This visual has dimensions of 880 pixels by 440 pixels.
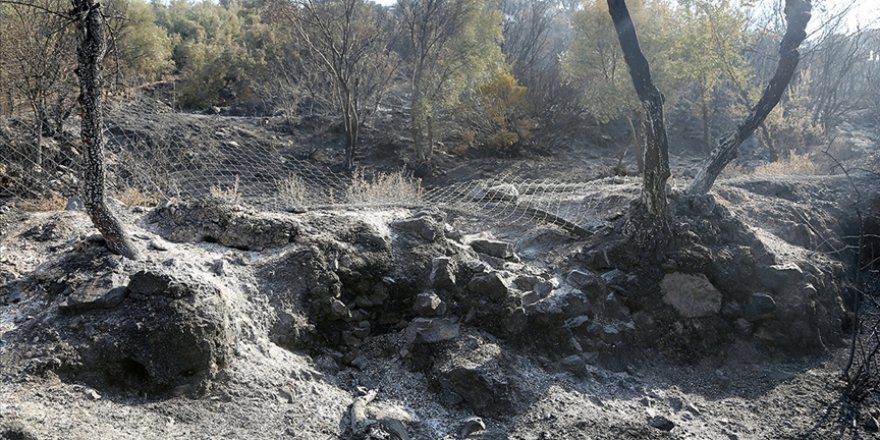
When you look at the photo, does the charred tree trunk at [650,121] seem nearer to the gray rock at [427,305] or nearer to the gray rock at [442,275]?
the gray rock at [442,275]

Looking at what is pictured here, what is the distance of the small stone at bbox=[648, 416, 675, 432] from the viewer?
4.05 meters

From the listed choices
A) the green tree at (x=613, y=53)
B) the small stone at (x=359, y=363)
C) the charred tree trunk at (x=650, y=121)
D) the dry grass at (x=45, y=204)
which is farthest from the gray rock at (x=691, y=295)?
the green tree at (x=613, y=53)

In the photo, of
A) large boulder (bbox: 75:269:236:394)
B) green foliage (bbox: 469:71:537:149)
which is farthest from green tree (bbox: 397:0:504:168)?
large boulder (bbox: 75:269:236:394)

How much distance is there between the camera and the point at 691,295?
5273 mm

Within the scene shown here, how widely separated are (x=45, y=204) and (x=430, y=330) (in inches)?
120

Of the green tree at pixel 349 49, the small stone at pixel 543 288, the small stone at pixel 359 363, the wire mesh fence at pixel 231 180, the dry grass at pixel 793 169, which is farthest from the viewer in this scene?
the green tree at pixel 349 49

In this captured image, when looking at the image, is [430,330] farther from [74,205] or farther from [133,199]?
[133,199]

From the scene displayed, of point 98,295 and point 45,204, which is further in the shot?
point 45,204

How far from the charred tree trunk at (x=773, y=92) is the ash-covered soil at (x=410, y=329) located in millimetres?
399

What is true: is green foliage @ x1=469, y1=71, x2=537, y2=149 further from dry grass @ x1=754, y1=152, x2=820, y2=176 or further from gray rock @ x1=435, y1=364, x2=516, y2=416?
gray rock @ x1=435, y1=364, x2=516, y2=416

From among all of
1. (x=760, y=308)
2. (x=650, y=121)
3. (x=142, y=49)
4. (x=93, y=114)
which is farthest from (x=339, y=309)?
(x=142, y=49)

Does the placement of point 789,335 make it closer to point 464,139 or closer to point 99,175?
point 99,175

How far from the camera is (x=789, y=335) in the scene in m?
5.22

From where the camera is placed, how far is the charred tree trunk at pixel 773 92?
613 cm
